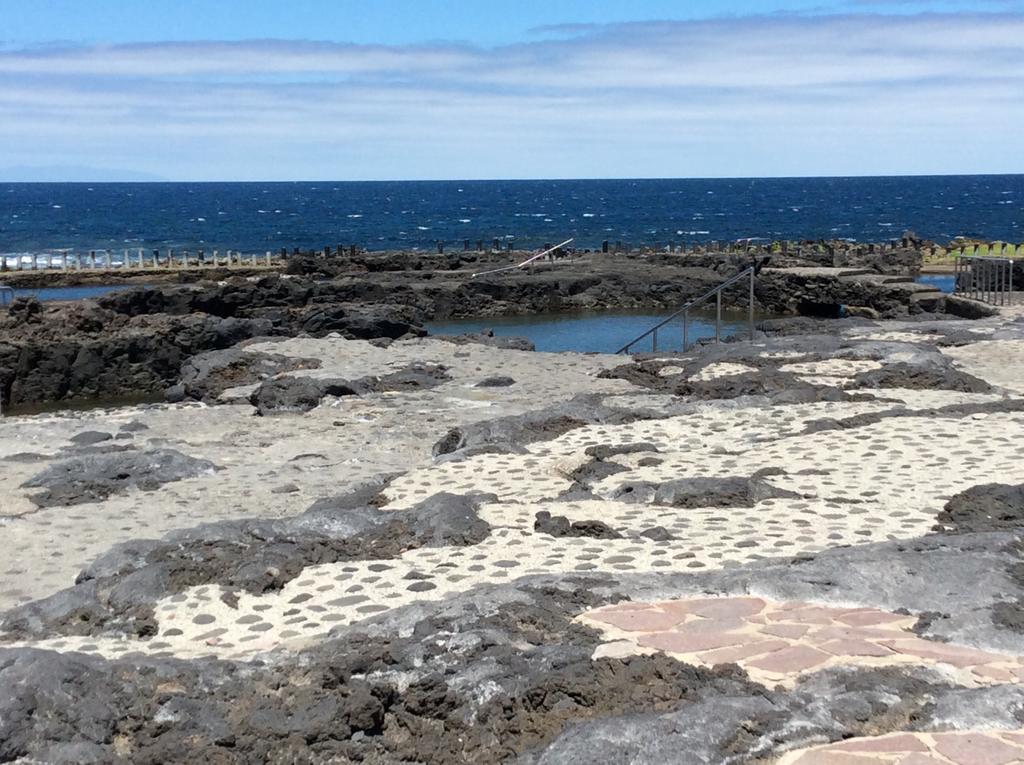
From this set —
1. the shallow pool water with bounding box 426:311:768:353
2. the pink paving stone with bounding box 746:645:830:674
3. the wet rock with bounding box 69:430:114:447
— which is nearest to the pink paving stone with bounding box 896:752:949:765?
the pink paving stone with bounding box 746:645:830:674

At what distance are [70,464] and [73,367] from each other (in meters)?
16.0

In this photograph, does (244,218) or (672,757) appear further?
(244,218)

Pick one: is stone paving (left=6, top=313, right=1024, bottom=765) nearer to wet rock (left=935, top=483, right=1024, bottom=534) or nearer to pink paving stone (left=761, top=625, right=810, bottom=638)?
pink paving stone (left=761, top=625, right=810, bottom=638)

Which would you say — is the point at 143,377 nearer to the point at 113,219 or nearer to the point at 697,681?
the point at 697,681

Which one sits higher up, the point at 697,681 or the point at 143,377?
the point at 697,681

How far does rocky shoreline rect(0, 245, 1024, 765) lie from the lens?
5.12 metres

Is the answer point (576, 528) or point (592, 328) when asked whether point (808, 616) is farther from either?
point (592, 328)

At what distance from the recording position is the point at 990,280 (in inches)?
1035

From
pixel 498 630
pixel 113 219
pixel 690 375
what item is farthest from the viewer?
pixel 113 219

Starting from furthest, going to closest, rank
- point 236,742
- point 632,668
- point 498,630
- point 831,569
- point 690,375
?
point 690,375
point 831,569
point 498,630
point 632,668
point 236,742

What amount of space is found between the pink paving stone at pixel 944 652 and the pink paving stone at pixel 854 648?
8 cm

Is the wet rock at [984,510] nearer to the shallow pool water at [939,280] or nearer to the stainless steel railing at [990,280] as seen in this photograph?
the stainless steel railing at [990,280]

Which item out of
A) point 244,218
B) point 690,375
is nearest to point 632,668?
point 690,375

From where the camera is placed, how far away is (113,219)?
369ft
